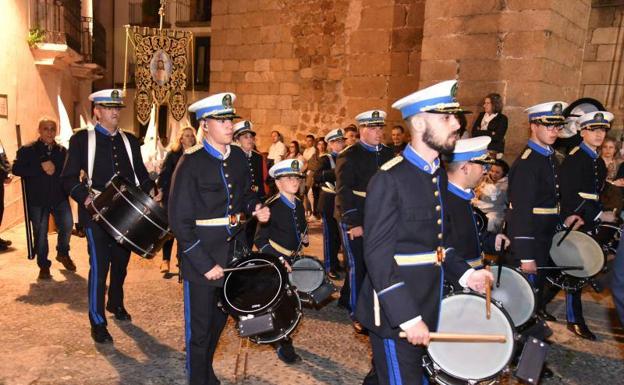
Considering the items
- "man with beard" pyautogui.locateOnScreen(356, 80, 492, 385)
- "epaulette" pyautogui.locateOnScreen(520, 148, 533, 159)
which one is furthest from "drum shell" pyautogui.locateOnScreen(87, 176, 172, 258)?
"epaulette" pyautogui.locateOnScreen(520, 148, 533, 159)

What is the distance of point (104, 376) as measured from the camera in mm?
4277

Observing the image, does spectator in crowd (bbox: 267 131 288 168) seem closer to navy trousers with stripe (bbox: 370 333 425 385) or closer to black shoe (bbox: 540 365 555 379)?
black shoe (bbox: 540 365 555 379)

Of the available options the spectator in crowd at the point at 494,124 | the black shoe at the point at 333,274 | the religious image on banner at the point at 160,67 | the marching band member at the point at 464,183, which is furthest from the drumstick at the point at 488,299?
the religious image on banner at the point at 160,67

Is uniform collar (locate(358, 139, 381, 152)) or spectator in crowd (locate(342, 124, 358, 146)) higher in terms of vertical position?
uniform collar (locate(358, 139, 381, 152))

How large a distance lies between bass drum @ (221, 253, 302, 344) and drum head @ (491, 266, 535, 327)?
62.4 inches

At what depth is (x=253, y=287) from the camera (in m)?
3.78

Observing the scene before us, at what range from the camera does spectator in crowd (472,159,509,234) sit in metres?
7.16

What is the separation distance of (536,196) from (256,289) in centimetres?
256

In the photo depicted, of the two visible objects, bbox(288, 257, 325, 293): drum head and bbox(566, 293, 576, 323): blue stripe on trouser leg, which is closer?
bbox(288, 257, 325, 293): drum head

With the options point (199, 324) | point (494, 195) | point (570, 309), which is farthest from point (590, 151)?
point (199, 324)

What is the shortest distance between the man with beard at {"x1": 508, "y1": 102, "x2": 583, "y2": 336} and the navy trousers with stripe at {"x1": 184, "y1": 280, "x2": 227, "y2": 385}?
8.43 feet

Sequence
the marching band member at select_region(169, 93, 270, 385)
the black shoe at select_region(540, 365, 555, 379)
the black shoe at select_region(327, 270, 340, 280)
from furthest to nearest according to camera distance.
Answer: the black shoe at select_region(327, 270, 340, 280), the black shoe at select_region(540, 365, 555, 379), the marching band member at select_region(169, 93, 270, 385)

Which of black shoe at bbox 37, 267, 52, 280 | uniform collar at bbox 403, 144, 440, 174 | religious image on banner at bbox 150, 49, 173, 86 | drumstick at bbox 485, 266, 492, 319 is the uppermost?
religious image on banner at bbox 150, 49, 173, 86

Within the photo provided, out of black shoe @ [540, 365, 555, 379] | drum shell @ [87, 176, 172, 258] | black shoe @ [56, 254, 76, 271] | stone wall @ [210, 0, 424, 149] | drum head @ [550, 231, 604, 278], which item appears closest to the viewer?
drum shell @ [87, 176, 172, 258]
